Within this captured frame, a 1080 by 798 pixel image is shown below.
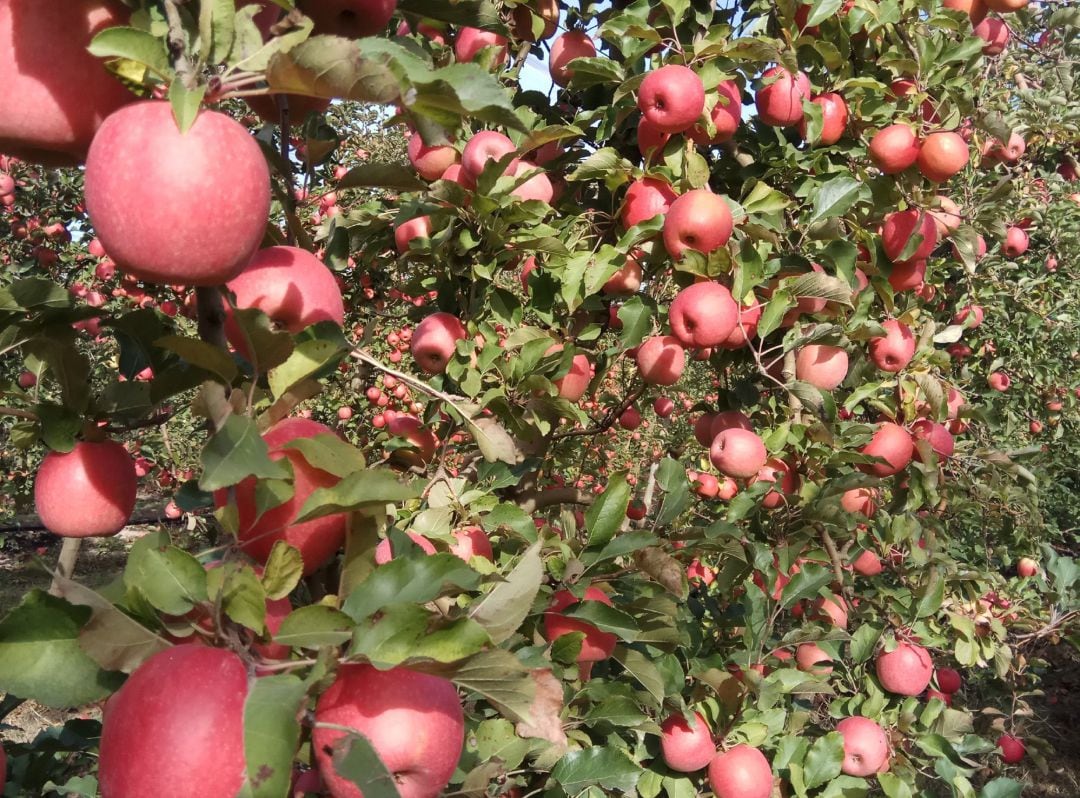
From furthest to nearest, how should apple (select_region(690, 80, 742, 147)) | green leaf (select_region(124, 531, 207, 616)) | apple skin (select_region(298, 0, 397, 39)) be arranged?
1. apple (select_region(690, 80, 742, 147))
2. apple skin (select_region(298, 0, 397, 39))
3. green leaf (select_region(124, 531, 207, 616))

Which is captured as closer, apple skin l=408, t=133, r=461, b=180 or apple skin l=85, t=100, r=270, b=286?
Result: apple skin l=85, t=100, r=270, b=286

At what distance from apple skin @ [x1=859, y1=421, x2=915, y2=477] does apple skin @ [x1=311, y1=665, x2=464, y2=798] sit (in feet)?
4.59

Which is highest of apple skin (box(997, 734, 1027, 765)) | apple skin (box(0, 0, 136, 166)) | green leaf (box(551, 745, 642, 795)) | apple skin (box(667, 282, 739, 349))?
apple skin (box(0, 0, 136, 166))

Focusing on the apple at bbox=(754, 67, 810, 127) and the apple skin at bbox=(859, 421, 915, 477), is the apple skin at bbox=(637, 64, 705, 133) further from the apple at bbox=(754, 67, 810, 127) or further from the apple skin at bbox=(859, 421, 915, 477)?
the apple skin at bbox=(859, 421, 915, 477)

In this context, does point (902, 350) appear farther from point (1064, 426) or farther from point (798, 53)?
point (1064, 426)

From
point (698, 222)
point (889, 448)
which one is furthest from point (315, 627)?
point (889, 448)

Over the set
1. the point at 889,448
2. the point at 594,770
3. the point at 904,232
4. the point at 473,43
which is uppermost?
the point at 473,43

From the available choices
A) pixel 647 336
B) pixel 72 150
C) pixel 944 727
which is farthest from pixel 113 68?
pixel 944 727

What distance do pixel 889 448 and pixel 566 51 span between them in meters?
1.23

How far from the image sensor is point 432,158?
1.90 meters

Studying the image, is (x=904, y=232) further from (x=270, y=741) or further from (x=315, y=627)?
(x=270, y=741)

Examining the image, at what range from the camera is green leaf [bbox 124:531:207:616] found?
69 cm

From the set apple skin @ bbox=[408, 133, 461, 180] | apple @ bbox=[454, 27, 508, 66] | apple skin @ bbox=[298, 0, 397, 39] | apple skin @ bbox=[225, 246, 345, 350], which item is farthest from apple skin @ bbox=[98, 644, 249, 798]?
apple @ bbox=[454, 27, 508, 66]

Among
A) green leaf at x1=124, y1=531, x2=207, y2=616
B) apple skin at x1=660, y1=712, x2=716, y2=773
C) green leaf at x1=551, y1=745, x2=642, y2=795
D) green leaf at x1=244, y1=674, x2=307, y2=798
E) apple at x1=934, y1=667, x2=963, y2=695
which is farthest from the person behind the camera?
apple at x1=934, y1=667, x2=963, y2=695
